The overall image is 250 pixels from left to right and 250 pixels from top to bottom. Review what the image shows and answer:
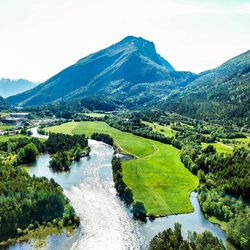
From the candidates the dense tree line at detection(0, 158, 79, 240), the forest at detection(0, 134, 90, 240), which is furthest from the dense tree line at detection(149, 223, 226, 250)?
the dense tree line at detection(0, 158, 79, 240)

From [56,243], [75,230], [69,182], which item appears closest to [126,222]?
[75,230]

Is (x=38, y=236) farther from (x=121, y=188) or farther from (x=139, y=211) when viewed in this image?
(x=121, y=188)

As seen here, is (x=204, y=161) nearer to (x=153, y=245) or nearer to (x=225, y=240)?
(x=225, y=240)

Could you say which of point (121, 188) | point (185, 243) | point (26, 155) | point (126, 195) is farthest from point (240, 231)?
point (26, 155)

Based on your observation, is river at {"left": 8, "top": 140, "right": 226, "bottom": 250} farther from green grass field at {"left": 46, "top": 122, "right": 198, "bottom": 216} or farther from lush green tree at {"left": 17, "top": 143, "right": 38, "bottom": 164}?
lush green tree at {"left": 17, "top": 143, "right": 38, "bottom": 164}

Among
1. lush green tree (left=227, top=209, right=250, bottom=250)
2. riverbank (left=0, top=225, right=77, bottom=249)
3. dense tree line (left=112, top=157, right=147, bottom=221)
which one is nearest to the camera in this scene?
lush green tree (left=227, top=209, right=250, bottom=250)

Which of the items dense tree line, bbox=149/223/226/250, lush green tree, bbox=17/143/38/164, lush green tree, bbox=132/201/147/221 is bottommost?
lush green tree, bbox=132/201/147/221

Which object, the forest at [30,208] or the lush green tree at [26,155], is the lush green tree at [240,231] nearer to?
the forest at [30,208]

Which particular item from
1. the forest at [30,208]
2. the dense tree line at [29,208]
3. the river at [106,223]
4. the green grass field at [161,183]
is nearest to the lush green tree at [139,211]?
the river at [106,223]
